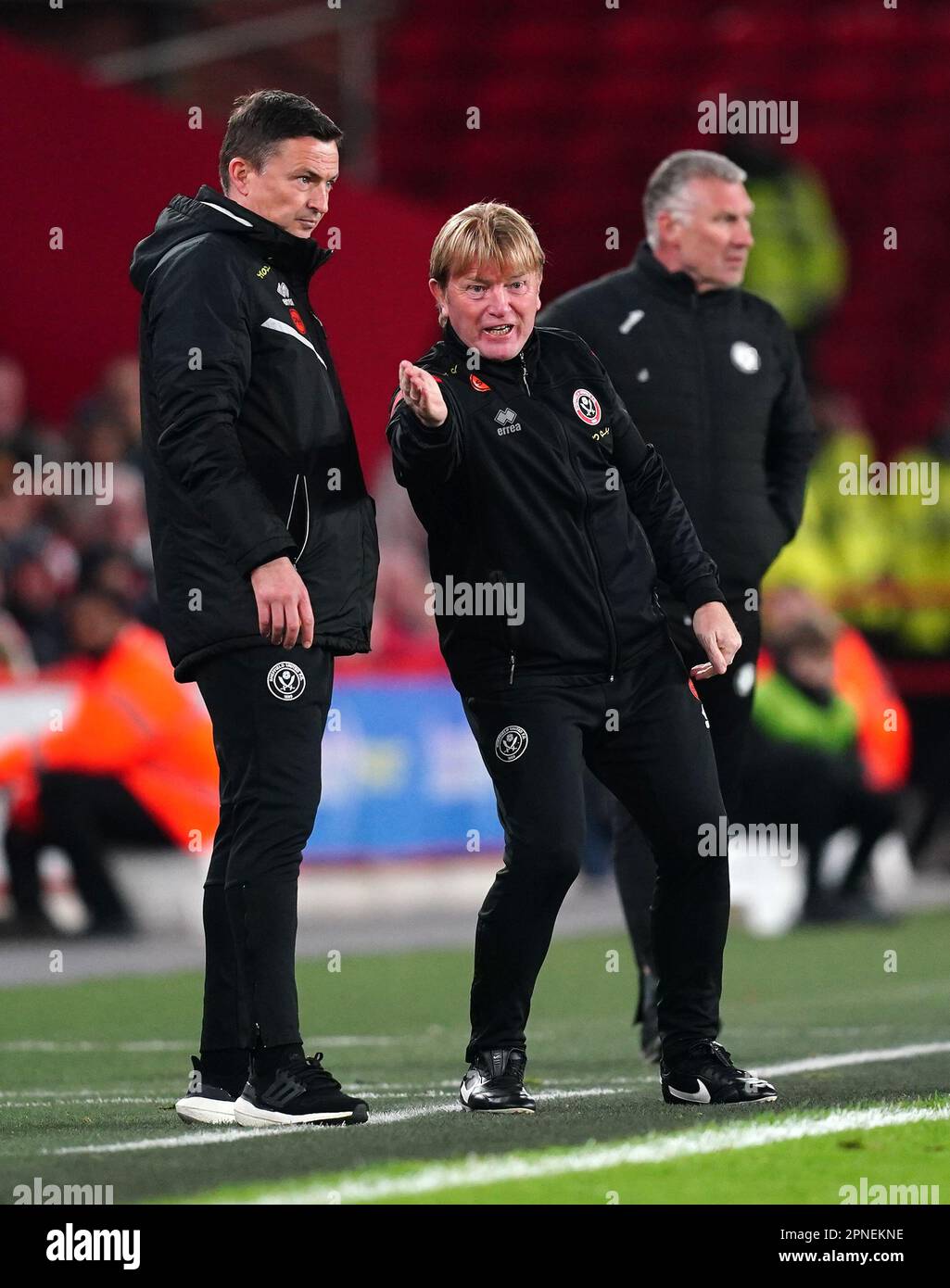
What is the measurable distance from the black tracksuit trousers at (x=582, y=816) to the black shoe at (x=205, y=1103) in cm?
52

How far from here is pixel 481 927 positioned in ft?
16.2

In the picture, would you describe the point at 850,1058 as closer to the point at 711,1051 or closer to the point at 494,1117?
the point at 711,1051

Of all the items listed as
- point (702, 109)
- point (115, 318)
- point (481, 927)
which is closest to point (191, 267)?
point (481, 927)

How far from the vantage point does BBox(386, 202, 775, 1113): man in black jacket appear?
4.83m

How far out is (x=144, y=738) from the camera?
35.0 ft

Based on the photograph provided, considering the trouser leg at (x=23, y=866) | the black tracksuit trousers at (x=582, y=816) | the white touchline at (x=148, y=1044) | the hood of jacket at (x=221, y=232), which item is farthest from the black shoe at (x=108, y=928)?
the hood of jacket at (x=221, y=232)

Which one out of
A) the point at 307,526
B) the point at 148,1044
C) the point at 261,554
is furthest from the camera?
the point at 148,1044

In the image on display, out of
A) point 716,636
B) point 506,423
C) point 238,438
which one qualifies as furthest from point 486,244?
point 716,636

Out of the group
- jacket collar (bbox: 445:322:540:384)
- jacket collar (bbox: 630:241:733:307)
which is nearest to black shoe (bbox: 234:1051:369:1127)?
jacket collar (bbox: 445:322:540:384)

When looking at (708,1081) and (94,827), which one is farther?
(94,827)

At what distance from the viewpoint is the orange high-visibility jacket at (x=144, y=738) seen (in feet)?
34.7

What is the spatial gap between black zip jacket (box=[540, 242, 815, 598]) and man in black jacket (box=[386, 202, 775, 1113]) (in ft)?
3.61

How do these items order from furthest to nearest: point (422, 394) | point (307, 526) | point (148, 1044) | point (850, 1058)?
1. point (148, 1044)
2. point (850, 1058)
3. point (307, 526)
4. point (422, 394)

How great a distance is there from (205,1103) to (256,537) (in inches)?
47.6
